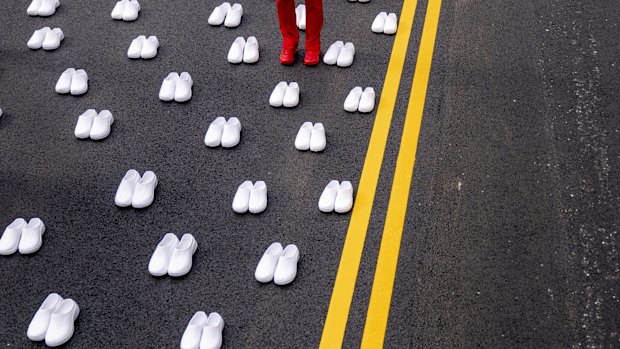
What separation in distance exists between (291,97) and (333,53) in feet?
2.65

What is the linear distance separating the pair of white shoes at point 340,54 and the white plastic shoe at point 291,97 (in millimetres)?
598

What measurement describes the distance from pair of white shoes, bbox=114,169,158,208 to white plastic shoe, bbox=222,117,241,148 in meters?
0.72

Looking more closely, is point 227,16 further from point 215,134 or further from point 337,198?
point 337,198

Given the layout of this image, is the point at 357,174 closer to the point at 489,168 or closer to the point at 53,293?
the point at 489,168

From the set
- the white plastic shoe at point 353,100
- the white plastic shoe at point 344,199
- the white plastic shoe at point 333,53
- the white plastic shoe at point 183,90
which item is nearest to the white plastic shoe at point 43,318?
the white plastic shoe at point 344,199

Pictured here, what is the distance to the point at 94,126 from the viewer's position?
6.41 meters

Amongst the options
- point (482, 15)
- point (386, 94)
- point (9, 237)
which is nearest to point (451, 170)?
point (386, 94)

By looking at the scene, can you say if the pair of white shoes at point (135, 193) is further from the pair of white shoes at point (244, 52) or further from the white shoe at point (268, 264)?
the pair of white shoes at point (244, 52)

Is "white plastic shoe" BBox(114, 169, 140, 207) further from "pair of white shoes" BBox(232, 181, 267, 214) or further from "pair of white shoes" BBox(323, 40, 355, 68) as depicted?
"pair of white shoes" BBox(323, 40, 355, 68)

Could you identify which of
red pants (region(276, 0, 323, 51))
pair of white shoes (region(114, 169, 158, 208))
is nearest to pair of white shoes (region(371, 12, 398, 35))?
red pants (region(276, 0, 323, 51))

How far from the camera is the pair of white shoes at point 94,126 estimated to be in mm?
6387

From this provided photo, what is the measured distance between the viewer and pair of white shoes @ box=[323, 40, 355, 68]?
7.16m

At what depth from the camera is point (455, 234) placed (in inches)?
215

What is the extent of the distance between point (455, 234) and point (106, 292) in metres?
2.35
